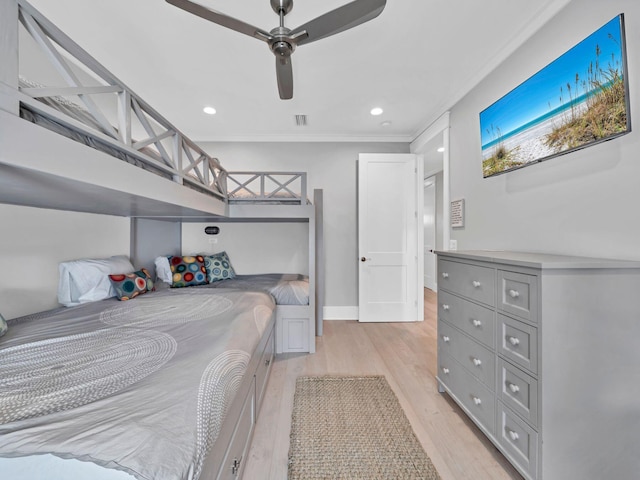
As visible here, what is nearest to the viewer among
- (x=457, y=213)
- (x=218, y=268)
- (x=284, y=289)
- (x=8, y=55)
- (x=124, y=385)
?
(x=8, y=55)

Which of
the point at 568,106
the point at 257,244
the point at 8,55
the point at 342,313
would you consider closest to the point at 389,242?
the point at 342,313

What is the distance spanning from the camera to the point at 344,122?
312 cm

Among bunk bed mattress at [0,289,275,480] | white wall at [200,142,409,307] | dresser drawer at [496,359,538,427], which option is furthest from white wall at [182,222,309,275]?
dresser drawer at [496,359,538,427]

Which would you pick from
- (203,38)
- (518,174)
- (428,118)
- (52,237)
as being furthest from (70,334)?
(428,118)

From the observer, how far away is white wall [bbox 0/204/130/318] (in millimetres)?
1577

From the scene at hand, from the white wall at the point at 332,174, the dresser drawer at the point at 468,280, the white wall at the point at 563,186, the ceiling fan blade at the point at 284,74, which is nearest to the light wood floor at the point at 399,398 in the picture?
the white wall at the point at 332,174

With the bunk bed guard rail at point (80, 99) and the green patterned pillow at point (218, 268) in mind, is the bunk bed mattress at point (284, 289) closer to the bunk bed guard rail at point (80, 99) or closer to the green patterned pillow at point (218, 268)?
the green patterned pillow at point (218, 268)

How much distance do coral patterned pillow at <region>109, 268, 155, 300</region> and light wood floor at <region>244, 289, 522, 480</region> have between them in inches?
53.5

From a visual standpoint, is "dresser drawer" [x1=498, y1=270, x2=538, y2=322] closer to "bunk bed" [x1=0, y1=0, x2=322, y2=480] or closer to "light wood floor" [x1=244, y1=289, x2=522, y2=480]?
"light wood floor" [x1=244, y1=289, x2=522, y2=480]

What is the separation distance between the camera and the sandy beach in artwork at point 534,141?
55.3 inches

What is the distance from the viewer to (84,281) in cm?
193

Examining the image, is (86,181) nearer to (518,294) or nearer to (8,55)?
(8,55)

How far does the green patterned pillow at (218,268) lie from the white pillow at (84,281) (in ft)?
3.25

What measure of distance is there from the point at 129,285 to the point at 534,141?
3.17 metres
